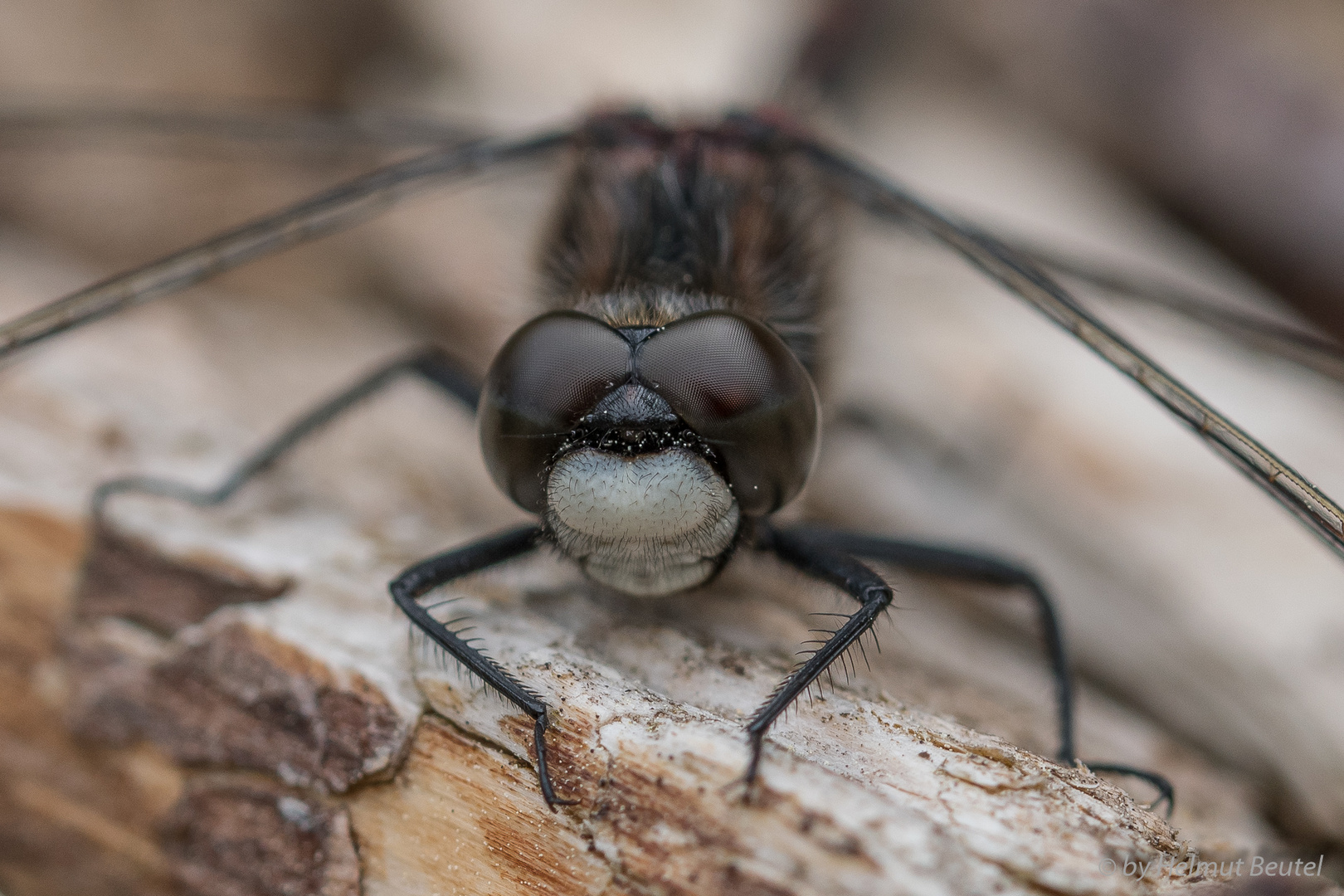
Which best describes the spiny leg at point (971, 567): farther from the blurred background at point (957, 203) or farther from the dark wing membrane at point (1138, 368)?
the dark wing membrane at point (1138, 368)

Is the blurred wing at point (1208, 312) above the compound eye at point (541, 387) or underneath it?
above

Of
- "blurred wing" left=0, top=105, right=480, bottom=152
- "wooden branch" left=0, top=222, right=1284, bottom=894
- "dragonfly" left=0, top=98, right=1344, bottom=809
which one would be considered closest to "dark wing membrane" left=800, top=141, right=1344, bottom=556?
"dragonfly" left=0, top=98, right=1344, bottom=809

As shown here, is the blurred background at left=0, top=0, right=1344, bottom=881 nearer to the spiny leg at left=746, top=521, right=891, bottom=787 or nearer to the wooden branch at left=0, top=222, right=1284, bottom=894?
the wooden branch at left=0, top=222, right=1284, bottom=894

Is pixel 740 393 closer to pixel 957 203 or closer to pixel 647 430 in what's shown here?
Answer: pixel 647 430

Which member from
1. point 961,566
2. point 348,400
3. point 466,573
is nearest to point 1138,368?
point 961,566

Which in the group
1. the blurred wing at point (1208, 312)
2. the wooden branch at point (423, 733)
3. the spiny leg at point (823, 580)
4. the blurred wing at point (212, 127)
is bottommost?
the wooden branch at point (423, 733)

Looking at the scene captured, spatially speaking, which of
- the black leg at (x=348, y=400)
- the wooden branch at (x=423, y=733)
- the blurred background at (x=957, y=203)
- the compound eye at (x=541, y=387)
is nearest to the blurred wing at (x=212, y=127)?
the blurred background at (x=957, y=203)

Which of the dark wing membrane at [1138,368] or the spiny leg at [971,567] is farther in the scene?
the spiny leg at [971,567]

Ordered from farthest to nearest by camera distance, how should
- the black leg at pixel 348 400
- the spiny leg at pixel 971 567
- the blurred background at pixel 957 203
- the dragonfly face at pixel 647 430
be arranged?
1. the blurred background at pixel 957 203
2. the black leg at pixel 348 400
3. the spiny leg at pixel 971 567
4. the dragonfly face at pixel 647 430
